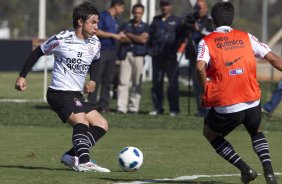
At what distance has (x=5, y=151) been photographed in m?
14.0

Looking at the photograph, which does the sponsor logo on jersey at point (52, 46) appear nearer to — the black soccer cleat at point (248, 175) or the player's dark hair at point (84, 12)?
the player's dark hair at point (84, 12)

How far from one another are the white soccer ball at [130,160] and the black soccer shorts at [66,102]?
0.71 metres

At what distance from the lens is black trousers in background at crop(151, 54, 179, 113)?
65.3 ft

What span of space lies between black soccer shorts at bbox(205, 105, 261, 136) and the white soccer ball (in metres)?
1.27

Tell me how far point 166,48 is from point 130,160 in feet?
27.6

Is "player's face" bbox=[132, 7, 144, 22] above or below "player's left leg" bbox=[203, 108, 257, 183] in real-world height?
below

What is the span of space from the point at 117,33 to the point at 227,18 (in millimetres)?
9363

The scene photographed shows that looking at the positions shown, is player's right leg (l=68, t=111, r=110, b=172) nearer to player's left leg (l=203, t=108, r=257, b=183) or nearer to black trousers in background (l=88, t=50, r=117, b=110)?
player's left leg (l=203, t=108, r=257, b=183)

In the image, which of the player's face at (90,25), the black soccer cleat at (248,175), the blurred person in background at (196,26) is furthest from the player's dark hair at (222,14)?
the blurred person in background at (196,26)

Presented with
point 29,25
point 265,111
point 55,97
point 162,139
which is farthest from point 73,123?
point 29,25

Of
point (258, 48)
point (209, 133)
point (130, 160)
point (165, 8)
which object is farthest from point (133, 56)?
point (258, 48)

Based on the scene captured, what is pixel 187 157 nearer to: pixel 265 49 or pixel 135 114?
pixel 265 49

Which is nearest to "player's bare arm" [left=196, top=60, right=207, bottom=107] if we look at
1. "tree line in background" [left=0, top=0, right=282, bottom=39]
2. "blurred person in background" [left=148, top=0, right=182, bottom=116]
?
"blurred person in background" [left=148, top=0, right=182, bottom=116]

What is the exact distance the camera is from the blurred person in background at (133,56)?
782 inches
